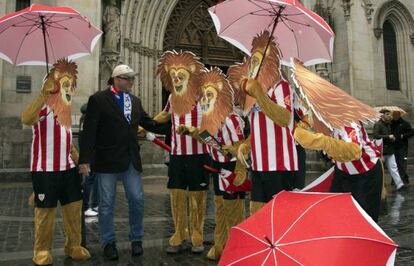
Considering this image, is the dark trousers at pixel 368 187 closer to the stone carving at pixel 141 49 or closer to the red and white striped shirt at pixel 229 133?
the red and white striped shirt at pixel 229 133

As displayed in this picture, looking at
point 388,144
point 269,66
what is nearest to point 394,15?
point 388,144

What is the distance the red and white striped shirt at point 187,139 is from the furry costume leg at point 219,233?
0.64m

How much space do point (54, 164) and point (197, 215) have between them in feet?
5.61

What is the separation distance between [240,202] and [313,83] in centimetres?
205

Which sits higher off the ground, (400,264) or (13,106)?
(13,106)

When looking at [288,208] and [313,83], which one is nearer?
[288,208]

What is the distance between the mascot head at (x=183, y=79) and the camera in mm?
5027

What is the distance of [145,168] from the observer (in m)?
12.9

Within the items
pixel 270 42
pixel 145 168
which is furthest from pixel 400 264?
pixel 145 168

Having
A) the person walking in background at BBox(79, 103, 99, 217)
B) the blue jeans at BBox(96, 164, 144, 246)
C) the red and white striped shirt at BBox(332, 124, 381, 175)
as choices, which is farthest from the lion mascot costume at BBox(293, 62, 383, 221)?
the person walking in background at BBox(79, 103, 99, 217)

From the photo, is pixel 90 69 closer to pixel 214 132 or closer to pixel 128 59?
pixel 128 59

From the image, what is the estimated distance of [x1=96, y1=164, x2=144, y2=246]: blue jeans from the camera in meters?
4.75

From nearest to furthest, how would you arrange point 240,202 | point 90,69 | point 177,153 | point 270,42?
point 270,42, point 240,202, point 177,153, point 90,69

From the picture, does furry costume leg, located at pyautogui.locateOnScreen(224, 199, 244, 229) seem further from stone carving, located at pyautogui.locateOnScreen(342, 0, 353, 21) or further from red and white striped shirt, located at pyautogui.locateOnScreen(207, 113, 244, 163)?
stone carving, located at pyautogui.locateOnScreen(342, 0, 353, 21)
